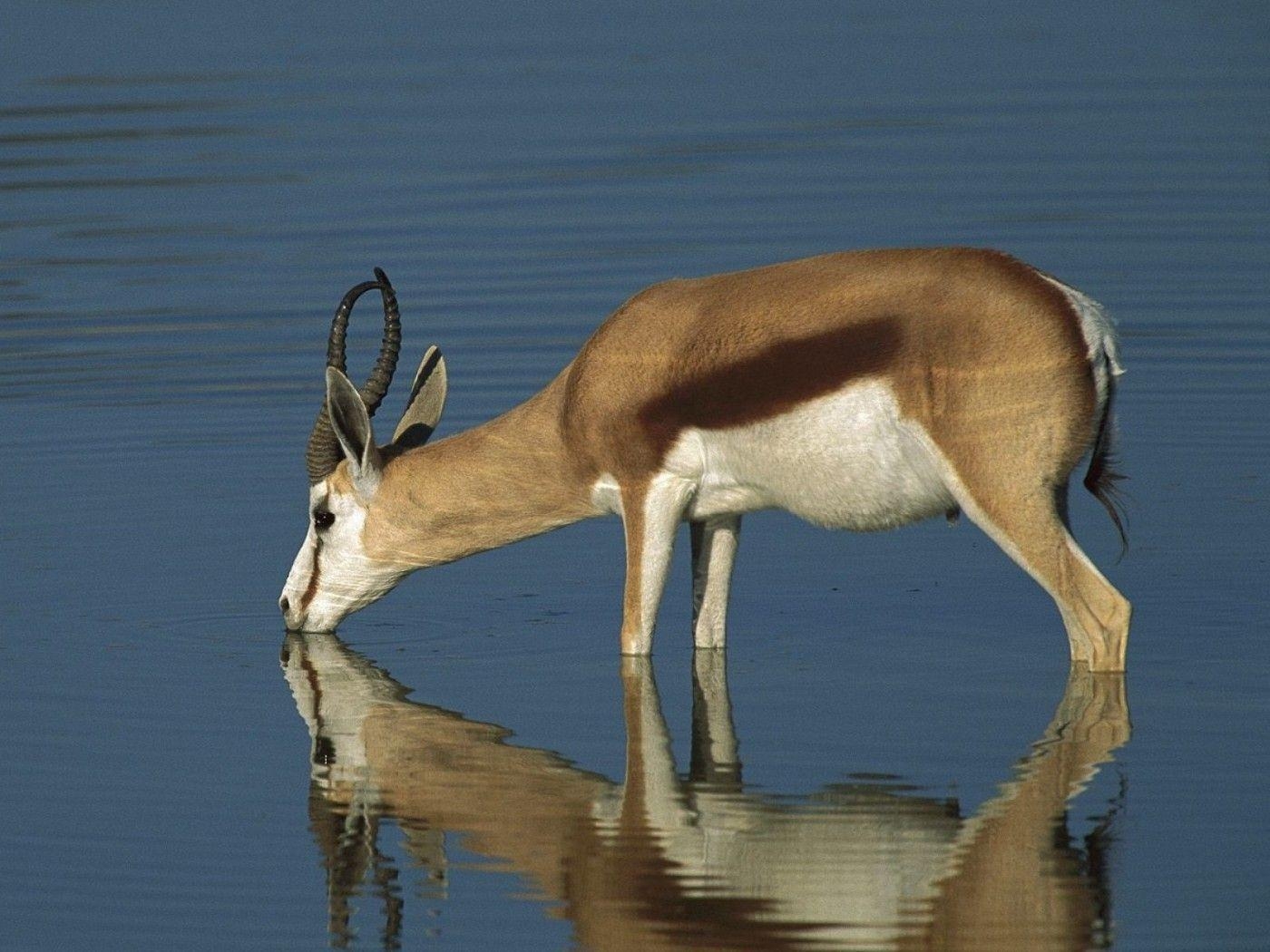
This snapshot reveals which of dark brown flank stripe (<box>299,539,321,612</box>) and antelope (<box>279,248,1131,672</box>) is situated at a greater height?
antelope (<box>279,248,1131,672</box>)

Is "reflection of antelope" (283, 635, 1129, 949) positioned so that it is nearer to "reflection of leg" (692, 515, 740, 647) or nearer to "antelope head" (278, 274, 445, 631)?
"reflection of leg" (692, 515, 740, 647)

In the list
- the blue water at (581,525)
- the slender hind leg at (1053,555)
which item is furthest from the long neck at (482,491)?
the slender hind leg at (1053,555)

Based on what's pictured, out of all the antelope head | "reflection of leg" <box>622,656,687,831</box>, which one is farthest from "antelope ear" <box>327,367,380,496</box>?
"reflection of leg" <box>622,656,687,831</box>

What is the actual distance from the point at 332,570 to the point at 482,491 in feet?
2.65

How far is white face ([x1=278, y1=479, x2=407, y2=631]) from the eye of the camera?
1052cm

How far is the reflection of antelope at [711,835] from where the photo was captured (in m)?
7.23

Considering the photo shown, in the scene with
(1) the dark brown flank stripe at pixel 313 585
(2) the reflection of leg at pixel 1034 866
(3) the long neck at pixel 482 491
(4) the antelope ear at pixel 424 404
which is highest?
(4) the antelope ear at pixel 424 404

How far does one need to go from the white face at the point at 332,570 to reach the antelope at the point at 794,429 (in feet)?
0.21

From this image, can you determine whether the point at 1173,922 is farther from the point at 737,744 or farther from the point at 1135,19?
the point at 1135,19

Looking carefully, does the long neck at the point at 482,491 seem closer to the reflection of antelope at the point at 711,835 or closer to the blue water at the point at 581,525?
the blue water at the point at 581,525

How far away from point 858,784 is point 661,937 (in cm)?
148

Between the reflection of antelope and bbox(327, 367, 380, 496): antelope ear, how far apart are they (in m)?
1.00

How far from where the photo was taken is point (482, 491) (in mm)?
10312

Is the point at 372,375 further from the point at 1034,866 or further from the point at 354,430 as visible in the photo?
the point at 1034,866
